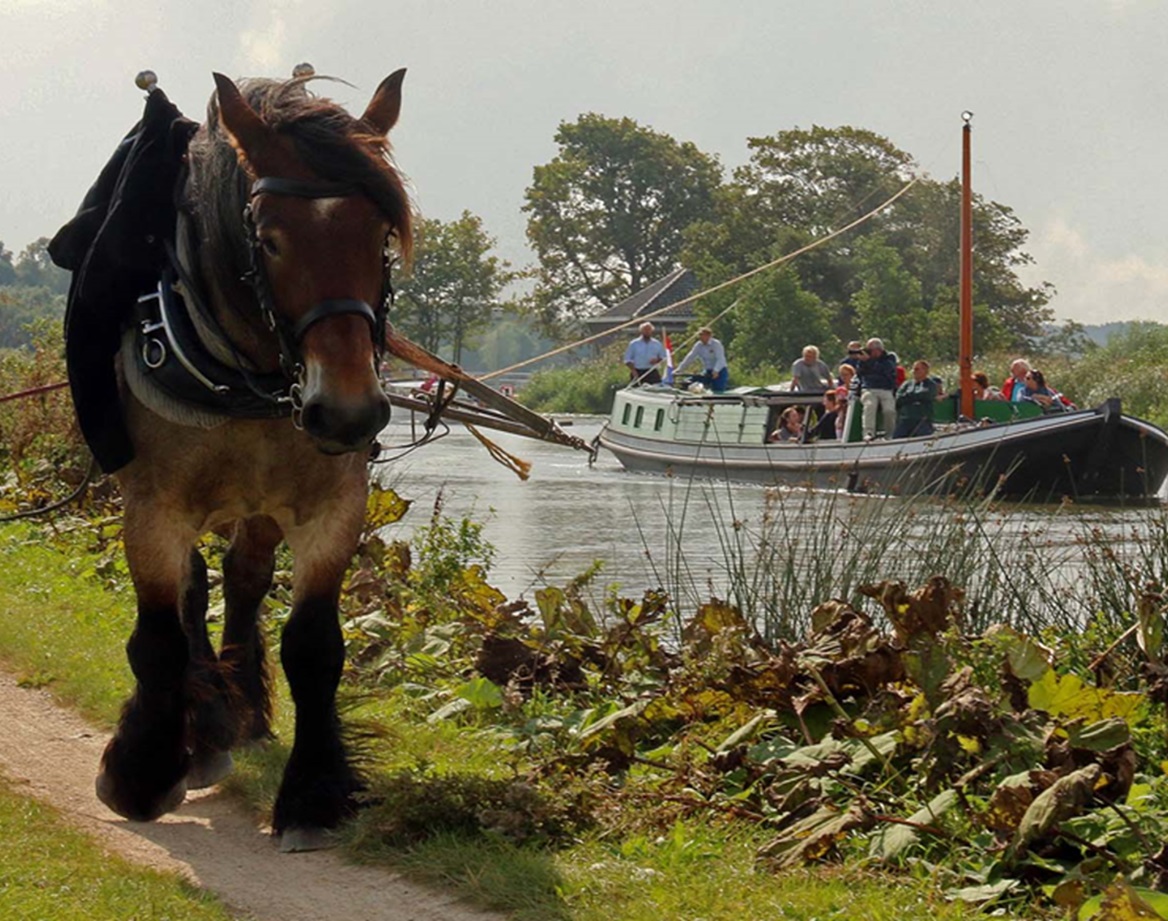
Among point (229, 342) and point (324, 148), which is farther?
point (229, 342)

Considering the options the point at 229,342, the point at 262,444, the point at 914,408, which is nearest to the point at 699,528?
the point at 914,408

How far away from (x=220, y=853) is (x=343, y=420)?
5.33 feet

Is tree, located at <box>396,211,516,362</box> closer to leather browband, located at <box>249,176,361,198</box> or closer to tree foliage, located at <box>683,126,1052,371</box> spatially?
tree foliage, located at <box>683,126,1052,371</box>

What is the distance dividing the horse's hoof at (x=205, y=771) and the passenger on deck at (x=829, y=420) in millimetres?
19618

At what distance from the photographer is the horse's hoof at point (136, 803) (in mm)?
5777

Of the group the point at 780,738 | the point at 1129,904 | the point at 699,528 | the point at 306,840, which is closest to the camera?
the point at 1129,904

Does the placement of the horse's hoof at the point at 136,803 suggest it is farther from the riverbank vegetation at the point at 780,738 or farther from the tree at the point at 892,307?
the tree at the point at 892,307

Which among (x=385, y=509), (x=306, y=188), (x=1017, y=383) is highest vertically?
(x=1017, y=383)

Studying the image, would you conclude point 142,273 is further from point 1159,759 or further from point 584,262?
point 584,262

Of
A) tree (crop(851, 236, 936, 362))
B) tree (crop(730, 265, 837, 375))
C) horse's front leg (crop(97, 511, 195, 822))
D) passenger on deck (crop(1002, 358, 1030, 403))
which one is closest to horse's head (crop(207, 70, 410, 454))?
horse's front leg (crop(97, 511, 195, 822))

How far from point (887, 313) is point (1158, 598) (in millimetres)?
51454

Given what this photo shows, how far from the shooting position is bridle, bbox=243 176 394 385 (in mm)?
A: 4848

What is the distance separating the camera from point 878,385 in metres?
25.8

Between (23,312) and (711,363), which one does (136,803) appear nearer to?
(711,363)
